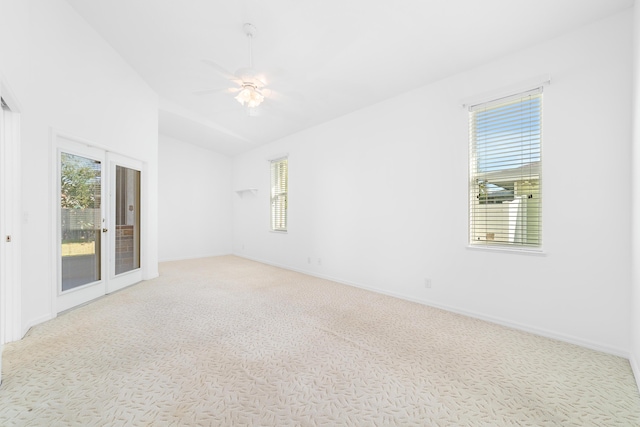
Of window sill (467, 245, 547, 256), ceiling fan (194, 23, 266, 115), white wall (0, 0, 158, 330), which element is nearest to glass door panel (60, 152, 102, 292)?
white wall (0, 0, 158, 330)

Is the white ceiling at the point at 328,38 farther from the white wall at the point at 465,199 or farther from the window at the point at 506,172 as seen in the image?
the window at the point at 506,172

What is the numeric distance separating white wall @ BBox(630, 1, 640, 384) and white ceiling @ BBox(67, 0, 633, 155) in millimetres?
520

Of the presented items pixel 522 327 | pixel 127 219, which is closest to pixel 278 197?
pixel 127 219

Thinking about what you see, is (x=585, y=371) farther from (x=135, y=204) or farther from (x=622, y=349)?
(x=135, y=204)

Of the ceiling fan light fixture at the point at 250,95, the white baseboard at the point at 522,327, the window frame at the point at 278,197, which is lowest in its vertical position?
the white baseboard at the point at 522,327

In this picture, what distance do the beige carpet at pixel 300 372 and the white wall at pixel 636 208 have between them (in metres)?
0.22

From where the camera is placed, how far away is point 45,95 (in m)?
2.90

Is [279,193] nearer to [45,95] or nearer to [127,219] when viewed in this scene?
[127,219]

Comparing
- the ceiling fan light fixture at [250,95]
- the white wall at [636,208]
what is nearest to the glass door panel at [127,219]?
the ceiling fan light fixture at [250,95]

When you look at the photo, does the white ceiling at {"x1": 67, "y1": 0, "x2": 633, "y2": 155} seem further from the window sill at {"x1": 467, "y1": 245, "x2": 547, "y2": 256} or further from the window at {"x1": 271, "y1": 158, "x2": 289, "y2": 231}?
the window sill at {"x1": 467, "y1": 245, "x2": 547, "y2": 256}

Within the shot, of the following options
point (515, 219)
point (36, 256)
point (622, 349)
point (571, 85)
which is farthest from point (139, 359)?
point (571, 85)

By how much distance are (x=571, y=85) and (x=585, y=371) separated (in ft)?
8.53

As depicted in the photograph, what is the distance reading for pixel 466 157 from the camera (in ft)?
10.9

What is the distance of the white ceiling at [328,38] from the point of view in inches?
99.0
